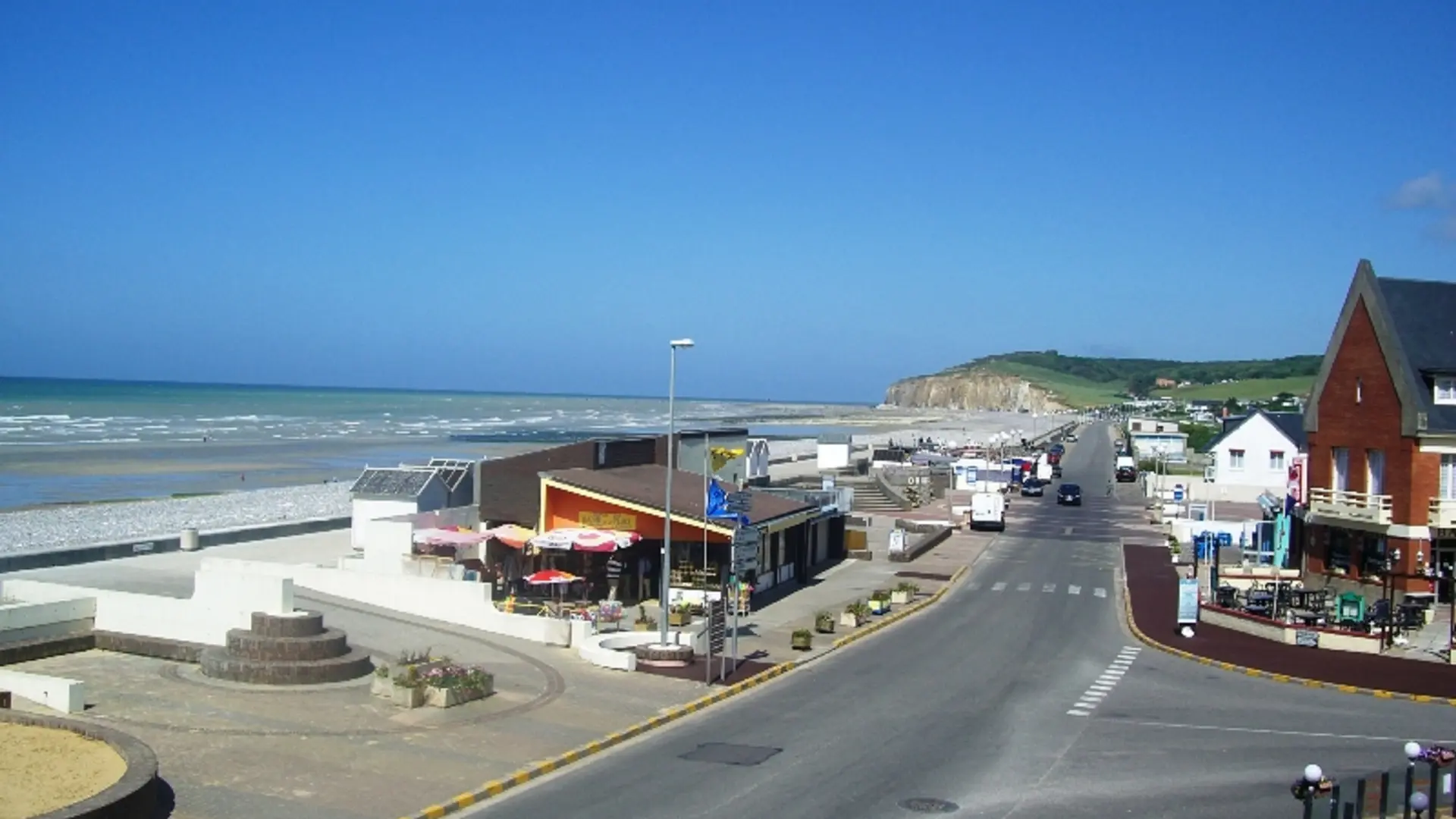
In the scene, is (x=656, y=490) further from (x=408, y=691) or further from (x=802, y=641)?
(x=408, y=691)

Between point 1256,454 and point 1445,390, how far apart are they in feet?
135

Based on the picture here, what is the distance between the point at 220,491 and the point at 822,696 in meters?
55.9

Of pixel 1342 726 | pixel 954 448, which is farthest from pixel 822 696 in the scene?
pixel 954 448

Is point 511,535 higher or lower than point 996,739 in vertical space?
higher

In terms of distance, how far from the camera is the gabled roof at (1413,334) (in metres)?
38.6

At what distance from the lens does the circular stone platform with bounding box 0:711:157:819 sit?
1428 cm

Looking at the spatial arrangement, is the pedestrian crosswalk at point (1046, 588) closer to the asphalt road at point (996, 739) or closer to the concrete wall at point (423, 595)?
the asphalt road at point (996, 739)

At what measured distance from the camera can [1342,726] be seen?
23891 millimetres

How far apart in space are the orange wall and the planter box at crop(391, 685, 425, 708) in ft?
47.0

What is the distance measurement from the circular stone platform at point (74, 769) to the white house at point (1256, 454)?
7224 cm

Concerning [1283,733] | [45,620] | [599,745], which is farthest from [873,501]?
[599,745]

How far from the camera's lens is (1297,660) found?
31094 millimetres

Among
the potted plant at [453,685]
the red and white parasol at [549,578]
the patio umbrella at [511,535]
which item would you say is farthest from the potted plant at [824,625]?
the potted plant at [453,685]

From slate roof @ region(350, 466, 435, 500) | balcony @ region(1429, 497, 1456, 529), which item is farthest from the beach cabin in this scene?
balcony @ region(1429, 497, 1456, 529)
